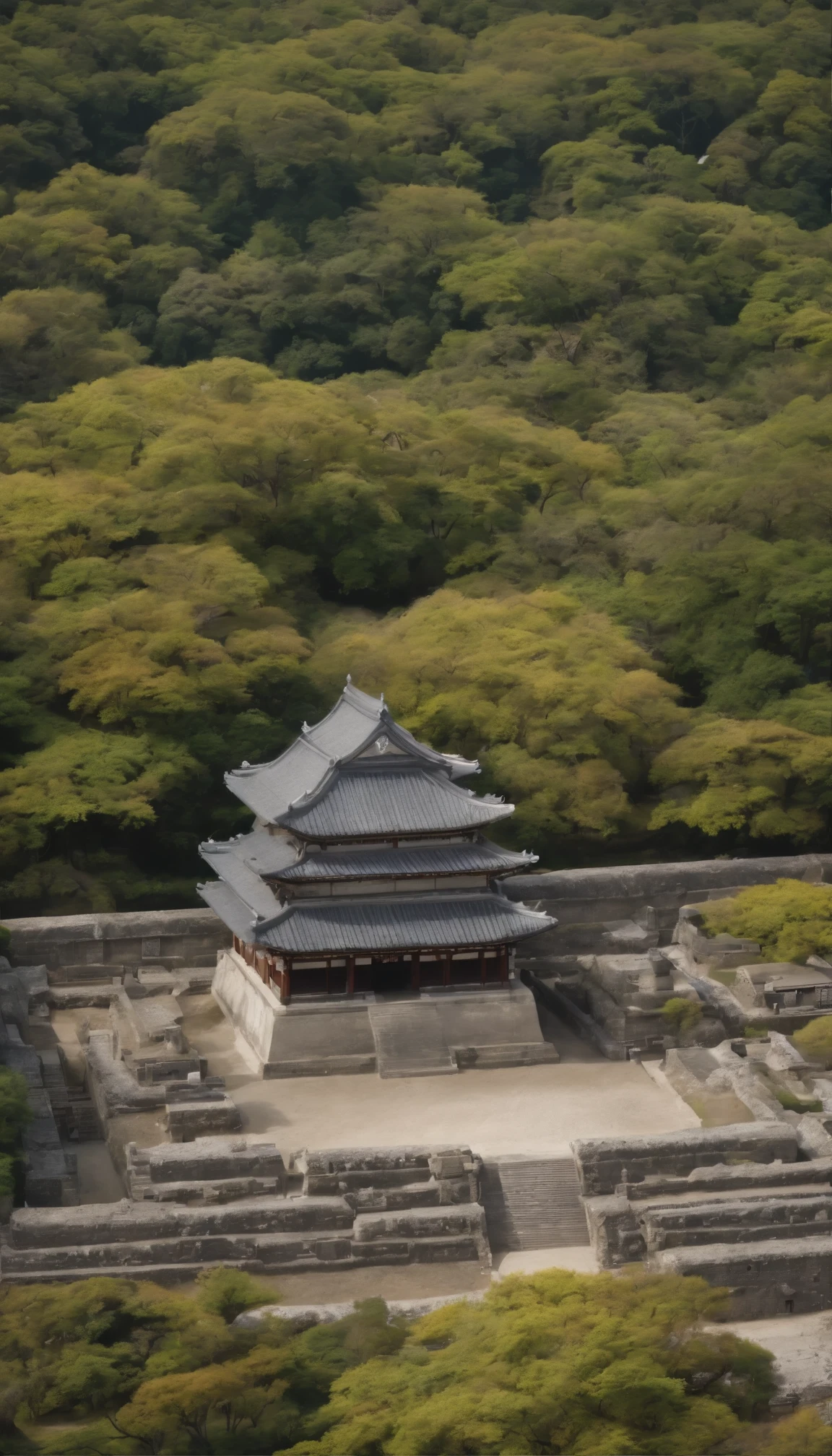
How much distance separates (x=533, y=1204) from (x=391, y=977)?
624 centimetres

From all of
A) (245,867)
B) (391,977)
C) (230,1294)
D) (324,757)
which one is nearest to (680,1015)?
(391,977)

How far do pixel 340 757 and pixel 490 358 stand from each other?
29.3 m

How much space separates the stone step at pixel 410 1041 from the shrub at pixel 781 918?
634 cm

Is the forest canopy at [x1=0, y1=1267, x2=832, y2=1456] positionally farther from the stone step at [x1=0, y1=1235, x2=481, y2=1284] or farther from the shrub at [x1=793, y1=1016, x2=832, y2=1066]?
the shrub at [x1=793, y1=1016, x2=832, y2=1066]

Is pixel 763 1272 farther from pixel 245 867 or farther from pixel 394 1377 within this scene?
pixel 245 867

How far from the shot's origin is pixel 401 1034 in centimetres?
3341

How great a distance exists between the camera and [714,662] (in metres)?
46.7

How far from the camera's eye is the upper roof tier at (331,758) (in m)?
34.9

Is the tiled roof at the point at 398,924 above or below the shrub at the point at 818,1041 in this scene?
above

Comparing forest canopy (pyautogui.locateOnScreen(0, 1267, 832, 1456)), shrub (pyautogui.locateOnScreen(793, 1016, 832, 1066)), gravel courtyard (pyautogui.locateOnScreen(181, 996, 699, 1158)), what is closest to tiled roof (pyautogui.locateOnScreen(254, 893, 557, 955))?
gravel courtyard (pyautogui.locateOnScreen(181, 996, 699, 1158))

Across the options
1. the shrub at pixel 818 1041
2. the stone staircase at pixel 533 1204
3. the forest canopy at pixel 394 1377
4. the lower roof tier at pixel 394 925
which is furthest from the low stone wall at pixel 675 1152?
the lower roof tier at pixel 394 925

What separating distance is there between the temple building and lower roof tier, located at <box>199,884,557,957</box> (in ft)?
0.07

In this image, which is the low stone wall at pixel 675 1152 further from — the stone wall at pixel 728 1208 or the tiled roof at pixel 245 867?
the tiled roof at pixel 245 867

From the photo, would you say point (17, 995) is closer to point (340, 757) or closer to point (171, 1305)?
point (340, 757)
